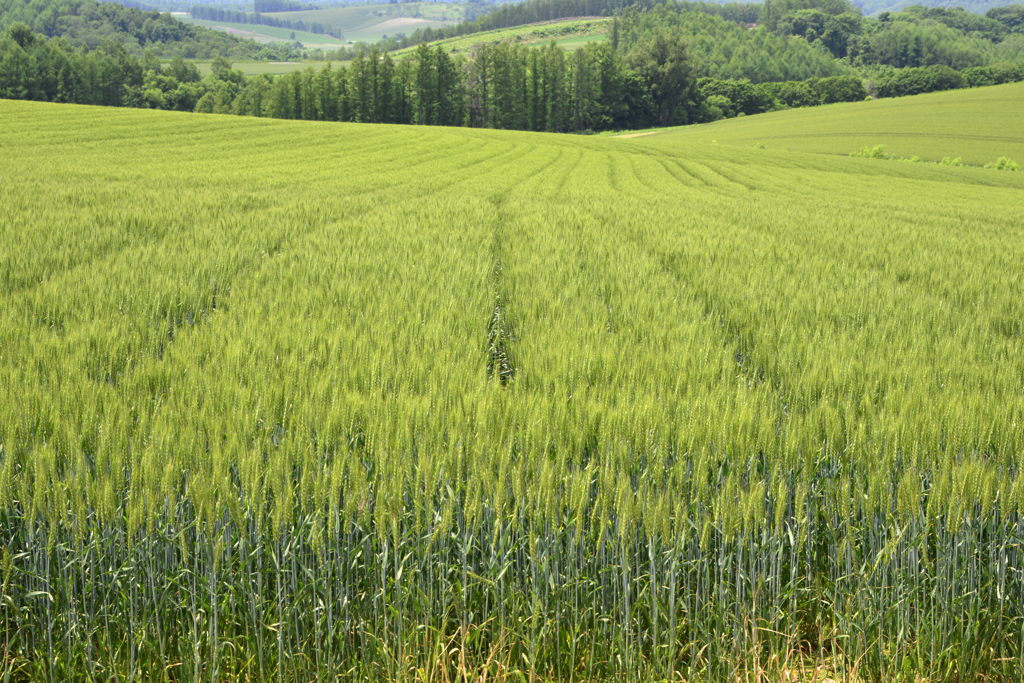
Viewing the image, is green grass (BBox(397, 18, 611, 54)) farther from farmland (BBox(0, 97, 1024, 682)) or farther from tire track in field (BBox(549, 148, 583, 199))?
farmland (BBox(0, 97, 1024, 682))

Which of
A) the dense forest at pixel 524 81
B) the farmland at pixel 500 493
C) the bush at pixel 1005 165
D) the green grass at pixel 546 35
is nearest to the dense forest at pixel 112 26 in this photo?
the green grass at pixel 546 35

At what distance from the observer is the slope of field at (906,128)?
4688 centimetres

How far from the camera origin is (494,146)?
35.5 m

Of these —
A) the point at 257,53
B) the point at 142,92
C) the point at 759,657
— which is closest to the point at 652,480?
the point at 759,657

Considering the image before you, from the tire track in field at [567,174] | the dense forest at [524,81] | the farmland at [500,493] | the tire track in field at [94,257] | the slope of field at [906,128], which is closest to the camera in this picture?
the farmland at [500,493]

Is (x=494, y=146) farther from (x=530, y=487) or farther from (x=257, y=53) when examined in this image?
(x=257, y=53)

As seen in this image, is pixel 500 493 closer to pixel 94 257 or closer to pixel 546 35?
pixel 94 257

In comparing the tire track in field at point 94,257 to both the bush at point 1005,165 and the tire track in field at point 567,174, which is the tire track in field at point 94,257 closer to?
the tire track in field at point 567,174

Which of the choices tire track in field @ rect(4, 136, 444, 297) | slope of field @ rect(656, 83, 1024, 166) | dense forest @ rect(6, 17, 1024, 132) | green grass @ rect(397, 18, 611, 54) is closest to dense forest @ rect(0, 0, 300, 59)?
green grass @ rect(397, 18, 611, 54)

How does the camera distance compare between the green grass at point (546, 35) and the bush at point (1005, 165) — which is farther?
the green grass at point (546, 35)

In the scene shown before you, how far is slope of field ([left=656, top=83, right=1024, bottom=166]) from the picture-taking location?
4688cm

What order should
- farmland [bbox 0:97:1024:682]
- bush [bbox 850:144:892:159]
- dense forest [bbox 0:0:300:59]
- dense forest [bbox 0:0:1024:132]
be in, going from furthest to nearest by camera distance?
dense forest [bbox 0:0:300:59] < dense forest [bbox 0:0:1024:132] < bush [bbox 850:144:892:159] < farmland [bbox 0:97:1024:682]

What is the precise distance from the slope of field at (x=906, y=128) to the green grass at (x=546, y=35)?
100535mm

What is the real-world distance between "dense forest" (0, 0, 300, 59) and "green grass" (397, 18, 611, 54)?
6201cm
